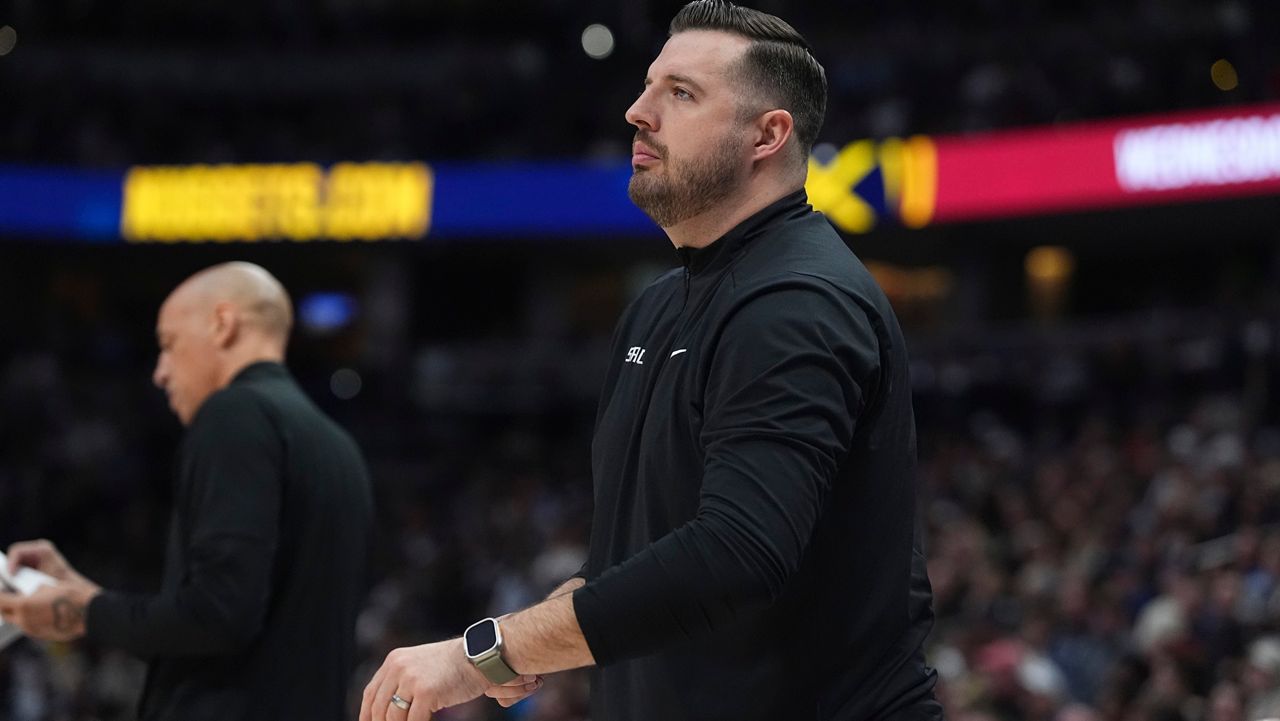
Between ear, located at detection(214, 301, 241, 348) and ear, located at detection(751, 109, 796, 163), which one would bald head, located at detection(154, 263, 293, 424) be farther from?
ear, located at detection(751, 109, 796, 163)

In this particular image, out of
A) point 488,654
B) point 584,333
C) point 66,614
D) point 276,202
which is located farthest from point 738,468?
point 584,333

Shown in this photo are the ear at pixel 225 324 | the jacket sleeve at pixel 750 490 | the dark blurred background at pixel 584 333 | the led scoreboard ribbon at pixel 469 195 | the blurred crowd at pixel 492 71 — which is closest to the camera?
the jacket sleeve at pixel 750 490

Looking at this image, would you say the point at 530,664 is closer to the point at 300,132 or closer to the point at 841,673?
the point at 841,673

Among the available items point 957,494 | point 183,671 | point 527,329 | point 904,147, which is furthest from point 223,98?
point 183,671

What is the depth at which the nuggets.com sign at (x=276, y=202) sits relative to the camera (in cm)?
1742

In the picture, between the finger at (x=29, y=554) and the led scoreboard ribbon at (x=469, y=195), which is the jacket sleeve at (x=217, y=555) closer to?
the finger at (x=29, y=554)

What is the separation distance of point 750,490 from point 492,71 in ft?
60.5

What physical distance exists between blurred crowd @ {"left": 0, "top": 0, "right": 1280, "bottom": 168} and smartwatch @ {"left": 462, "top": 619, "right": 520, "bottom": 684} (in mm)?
13104

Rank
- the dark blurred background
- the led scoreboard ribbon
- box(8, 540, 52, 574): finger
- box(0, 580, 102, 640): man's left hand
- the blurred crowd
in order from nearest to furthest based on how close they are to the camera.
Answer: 1. box(0, 580, 102, 640): man's left hand
2. box(8, 540, 52, 574): finger
3. the dark blurred background
4. the led scoreboard ribbon
5. the blurred crowd

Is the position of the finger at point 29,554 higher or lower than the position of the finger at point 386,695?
lower

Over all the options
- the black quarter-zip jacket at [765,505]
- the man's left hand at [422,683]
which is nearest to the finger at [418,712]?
the man's left hand at [422,683]

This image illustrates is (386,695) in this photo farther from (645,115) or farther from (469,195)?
(469,195)

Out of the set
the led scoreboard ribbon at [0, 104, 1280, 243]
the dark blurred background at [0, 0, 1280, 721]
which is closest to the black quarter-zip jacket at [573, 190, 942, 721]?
the dark blurred background at [0, 0, 1280, 721]

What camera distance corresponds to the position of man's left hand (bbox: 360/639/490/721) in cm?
182
